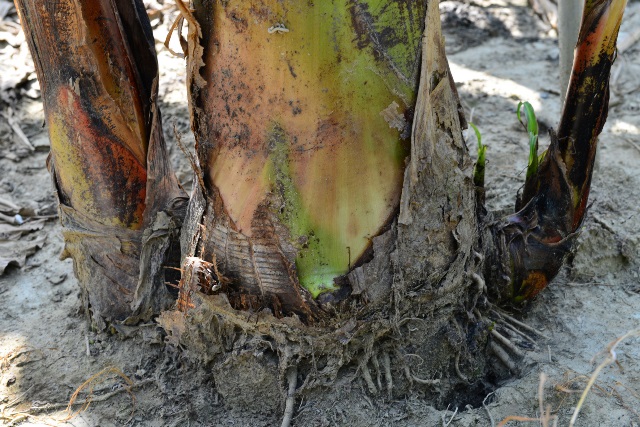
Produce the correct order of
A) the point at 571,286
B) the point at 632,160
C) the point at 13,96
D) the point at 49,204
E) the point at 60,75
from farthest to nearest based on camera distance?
1. the point at 13,96
2. the point at 49,204
3. the point at 632,160
4. the point at 571,286
5. the point at 60,75

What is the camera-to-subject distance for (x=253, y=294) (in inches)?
62.2

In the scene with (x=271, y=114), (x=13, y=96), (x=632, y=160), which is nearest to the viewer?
(x=271, y=114)

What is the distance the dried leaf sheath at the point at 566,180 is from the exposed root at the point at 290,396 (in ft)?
1.93

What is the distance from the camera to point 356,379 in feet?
5.41

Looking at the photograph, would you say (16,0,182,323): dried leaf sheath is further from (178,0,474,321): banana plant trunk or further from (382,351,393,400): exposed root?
(382,351,393,400): exposed root

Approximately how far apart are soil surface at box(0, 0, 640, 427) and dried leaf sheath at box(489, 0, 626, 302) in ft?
0.58

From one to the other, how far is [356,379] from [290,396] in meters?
0.16

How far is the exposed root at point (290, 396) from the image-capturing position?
162cm

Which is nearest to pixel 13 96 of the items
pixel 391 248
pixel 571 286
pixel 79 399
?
pixel 79 399

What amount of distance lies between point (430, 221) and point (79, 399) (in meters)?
1.01

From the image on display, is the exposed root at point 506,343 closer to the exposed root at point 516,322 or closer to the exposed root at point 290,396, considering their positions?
the exposed root at point 516,322

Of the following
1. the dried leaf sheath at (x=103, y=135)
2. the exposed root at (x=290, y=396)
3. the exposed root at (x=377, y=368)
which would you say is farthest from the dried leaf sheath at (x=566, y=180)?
the dried leaf sheath at (x=103, y=135)

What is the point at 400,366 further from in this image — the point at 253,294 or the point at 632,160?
the point at 632,160

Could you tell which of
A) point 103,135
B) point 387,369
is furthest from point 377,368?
point 103,135
